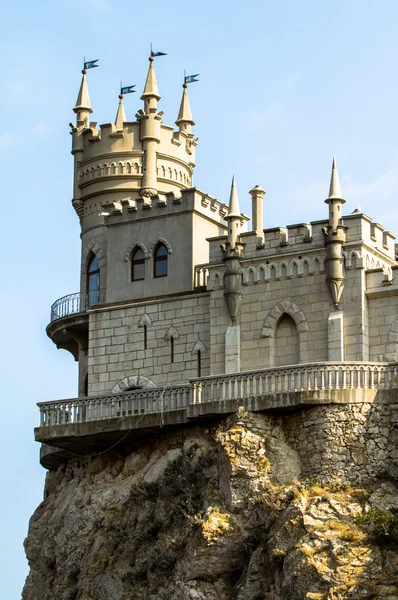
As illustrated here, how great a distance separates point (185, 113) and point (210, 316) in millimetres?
10160

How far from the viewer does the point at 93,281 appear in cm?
6038

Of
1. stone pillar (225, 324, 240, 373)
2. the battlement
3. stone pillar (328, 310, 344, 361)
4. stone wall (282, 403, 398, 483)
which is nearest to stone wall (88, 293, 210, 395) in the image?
stone pillar (225, 324, 240, 373)

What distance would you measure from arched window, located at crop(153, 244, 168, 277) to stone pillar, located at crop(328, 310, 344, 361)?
6.61 meters

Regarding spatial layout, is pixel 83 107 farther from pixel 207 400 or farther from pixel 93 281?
pixel 207 400

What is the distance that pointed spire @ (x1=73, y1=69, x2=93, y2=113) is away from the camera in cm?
6341

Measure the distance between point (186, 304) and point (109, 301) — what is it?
9.67 feet

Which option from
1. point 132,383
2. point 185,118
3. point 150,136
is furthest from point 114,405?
point 185,118

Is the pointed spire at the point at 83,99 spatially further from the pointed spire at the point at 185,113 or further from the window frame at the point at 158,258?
the window frame at the point at 158,258

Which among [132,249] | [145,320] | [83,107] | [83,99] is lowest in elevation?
[145,320]

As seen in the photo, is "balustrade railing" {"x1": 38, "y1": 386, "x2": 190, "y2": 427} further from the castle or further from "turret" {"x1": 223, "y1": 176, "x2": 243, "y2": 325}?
"turret" {"x1": 223, "y1": 176, "x2": 243, "y2": 325}

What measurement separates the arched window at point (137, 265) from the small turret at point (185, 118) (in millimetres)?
6258

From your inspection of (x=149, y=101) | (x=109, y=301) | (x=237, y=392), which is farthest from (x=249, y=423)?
(x=149, y=101)

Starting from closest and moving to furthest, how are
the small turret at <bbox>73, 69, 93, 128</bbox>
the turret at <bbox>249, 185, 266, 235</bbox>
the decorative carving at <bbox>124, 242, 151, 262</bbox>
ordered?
the turret at <bbox>249, 185, 266, 235</bbox>, the decorative carving at <bbox>124, 242, 151, 262</bbox>, the small turret at <bbox>73, 69, 93, 128</bbox>

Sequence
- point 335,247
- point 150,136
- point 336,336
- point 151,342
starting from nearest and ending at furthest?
point 336,336 < point 335,247 < point 151,342 < point 150,136
